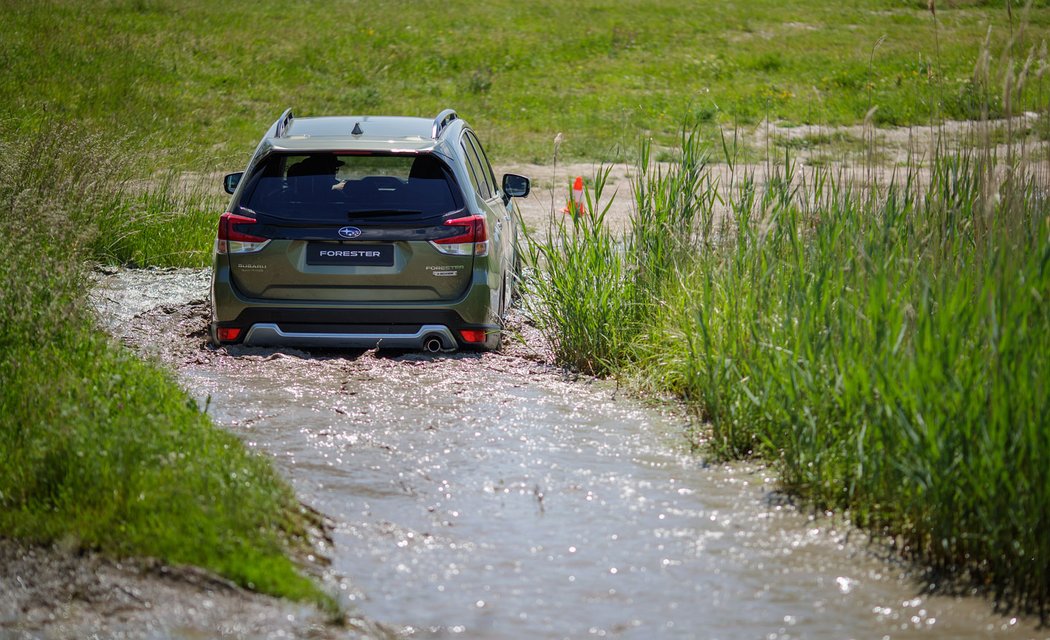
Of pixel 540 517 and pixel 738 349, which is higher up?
pixel 738 349

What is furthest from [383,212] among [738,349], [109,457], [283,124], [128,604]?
[128,604]

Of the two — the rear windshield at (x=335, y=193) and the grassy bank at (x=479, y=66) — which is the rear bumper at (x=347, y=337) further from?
the grassy bank at (x=479, y=66)

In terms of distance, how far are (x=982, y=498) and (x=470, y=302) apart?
449 centimetres

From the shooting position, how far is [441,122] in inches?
386

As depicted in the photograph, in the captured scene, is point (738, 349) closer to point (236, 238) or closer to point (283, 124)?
point (236, 238)

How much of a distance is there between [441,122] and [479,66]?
23.3 meters

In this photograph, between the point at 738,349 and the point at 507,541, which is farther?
the point at 738,349

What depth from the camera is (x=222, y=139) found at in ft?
77.3

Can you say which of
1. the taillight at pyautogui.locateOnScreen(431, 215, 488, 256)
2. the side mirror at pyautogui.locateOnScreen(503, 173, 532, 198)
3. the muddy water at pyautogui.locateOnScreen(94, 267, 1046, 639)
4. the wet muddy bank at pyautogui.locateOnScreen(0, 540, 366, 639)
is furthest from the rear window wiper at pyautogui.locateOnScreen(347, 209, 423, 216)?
the wet muddy bank at pyautogui.locateOnScreen(0, 540, 366, 639)

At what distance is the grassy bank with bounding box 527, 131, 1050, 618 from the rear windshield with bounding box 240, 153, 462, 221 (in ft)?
3.42

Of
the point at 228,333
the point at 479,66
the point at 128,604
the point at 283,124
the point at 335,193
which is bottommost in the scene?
the point at 128,604

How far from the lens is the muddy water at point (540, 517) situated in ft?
16.7

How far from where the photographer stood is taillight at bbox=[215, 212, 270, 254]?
355 inches

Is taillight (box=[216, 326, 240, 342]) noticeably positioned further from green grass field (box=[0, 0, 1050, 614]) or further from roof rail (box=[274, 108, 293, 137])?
roof rail (box=[274, 108, 293, 137])
